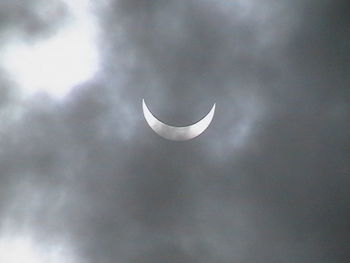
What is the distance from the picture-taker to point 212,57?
135 ft

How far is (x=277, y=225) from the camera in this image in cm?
3825

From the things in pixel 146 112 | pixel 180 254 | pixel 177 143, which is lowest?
pixel 180 254

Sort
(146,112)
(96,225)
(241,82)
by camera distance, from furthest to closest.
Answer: (241,82)
(96,225)
(146,112)

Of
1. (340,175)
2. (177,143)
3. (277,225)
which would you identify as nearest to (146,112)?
(177,143)

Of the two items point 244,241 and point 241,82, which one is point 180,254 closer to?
point 244,241

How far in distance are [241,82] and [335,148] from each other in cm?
909

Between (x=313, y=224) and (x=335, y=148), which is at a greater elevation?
(x=335, y=148)

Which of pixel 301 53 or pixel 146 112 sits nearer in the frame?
pixel 146 112

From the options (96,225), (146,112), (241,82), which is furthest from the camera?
(241,82)

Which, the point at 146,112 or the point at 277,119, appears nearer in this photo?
the point at 146,112

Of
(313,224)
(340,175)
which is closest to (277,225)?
(313,224)

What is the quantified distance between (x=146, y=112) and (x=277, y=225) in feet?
47.6

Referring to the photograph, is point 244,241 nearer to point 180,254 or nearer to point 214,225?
point 214,225

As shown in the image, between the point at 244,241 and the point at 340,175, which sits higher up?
the point at 340,175
